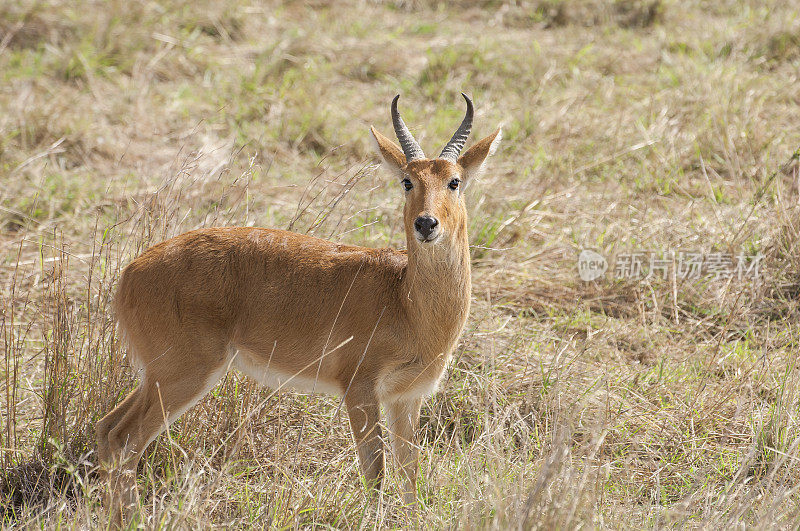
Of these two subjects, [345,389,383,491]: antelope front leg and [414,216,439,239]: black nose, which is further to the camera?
[345,389,383,491]: antelope front leg

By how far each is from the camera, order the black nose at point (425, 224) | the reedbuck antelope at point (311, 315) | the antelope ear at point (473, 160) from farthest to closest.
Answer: the antelope ear at point (473, 160), the reedbuck antelope at point (311, 315), the black nose at point (425, 224)

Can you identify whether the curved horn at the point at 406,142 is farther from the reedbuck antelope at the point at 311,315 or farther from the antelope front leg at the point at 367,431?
the antelope front leg at the point at 367,431

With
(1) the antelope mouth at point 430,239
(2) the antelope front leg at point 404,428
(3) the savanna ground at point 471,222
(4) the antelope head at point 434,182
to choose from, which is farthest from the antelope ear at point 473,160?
(2) the antelope front leg at point 404,428

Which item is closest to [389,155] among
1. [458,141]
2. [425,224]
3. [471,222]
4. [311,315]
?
[458,141]

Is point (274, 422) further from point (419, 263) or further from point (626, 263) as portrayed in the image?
point (626, 263)

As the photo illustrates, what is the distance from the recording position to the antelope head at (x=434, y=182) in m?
4.00

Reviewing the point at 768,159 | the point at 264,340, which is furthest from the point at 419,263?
the point at 768,159

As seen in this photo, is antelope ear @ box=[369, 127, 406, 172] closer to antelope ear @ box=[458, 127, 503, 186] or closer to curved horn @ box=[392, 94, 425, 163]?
curved horn @ box=[392, 94, 425, 163]

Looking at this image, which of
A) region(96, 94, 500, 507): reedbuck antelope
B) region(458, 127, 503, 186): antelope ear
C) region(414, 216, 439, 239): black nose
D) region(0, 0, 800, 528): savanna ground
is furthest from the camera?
region(458, 127, 503, 186): antelope ear

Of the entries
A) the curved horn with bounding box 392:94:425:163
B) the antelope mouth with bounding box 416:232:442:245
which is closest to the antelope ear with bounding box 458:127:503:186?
the curved horn with bounding box 392:94:425:163

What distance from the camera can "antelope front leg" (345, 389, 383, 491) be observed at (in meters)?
4.21

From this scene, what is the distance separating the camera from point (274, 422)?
4.73 metres

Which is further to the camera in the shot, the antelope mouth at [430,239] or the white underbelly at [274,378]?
the white underbelly at [274,378]

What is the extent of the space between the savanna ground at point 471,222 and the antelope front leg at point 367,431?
0.13 metres
